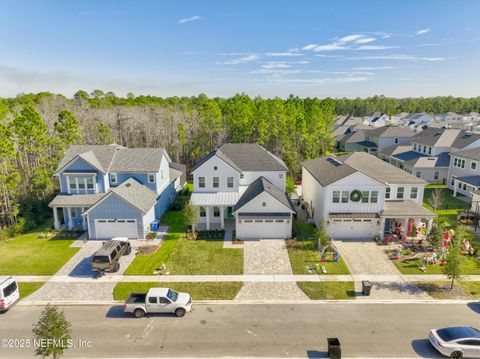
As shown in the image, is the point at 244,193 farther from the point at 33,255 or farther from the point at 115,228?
the point at 33,255

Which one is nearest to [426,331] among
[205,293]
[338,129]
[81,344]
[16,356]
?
[205,293]

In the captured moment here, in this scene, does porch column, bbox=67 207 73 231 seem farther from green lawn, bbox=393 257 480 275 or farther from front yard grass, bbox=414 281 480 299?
front yard grass, bbox=414 281 480 299

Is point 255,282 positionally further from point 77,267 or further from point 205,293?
point 77,267

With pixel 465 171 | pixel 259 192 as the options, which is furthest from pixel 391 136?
pixel 259 192

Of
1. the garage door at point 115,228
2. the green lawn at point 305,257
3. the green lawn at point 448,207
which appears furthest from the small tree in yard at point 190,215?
the green lawn at point 448,207

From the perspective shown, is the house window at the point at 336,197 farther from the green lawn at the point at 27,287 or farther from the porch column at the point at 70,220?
the porch column at the point at 70,220

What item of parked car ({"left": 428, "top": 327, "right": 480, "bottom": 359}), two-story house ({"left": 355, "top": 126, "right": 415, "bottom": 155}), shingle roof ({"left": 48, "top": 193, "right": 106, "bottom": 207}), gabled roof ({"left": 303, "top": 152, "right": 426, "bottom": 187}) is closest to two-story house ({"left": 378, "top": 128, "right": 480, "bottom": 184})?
two-story house ({"left": 355, "top": 126, "right": 415, "bottom": 155})
